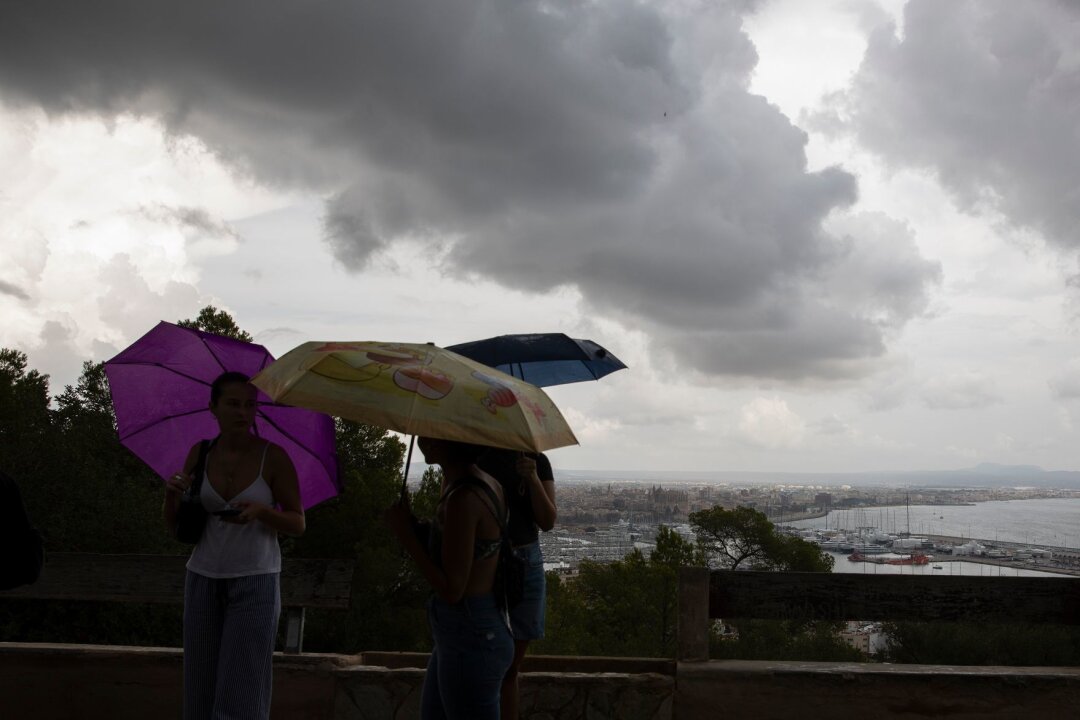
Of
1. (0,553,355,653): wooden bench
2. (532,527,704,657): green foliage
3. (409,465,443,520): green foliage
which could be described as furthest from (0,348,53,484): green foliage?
(0,553,355,653): wooden bench

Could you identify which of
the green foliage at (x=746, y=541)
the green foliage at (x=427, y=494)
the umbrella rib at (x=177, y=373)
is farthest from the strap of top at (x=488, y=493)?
the green foliage at (x=746, y=541)

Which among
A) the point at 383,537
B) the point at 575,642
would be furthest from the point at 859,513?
the point at 383,537

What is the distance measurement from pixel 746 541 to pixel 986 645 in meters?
33.5

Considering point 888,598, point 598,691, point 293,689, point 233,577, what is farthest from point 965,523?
point 233,577

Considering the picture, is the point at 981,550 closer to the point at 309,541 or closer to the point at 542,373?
the point at 309,541

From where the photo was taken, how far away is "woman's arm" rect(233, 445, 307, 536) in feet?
11.1

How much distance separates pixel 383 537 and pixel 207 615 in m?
33.6

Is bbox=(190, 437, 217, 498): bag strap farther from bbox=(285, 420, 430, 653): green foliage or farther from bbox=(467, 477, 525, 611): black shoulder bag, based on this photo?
bbox=(285, 420, 430, 653): green foliage

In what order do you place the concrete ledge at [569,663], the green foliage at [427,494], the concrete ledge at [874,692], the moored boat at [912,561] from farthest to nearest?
1. the green foliage at [427,494]
2. the moored boat at [912,561]
3. the concrete ledge at [569,663]
4. the concrete ledge at [874,692]

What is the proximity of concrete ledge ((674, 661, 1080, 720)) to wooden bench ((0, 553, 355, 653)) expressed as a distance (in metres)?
1.97

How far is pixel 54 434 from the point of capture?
28016 millimetres

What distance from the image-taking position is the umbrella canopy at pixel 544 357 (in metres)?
4.76

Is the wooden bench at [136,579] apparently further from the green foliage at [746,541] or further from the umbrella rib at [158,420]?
the green foliage at [746,541]

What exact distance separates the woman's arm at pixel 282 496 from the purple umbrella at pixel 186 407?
37 cm
